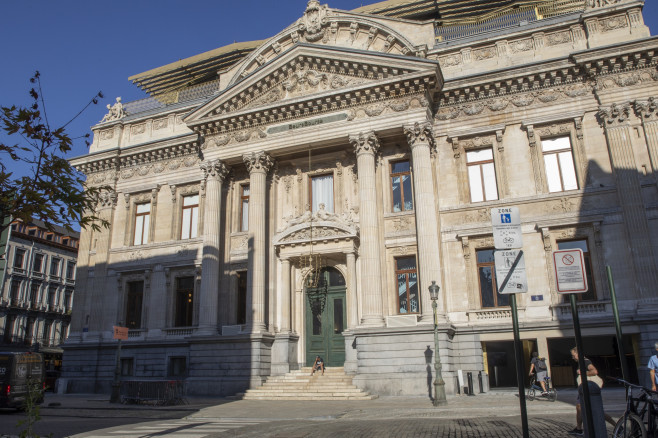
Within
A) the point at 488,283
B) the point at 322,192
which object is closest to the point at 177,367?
the point at 322,192

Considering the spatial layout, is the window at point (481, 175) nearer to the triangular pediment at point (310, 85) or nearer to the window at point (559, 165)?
the window at point (559, 165)

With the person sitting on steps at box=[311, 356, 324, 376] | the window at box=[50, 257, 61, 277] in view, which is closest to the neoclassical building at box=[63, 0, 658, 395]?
the person sitting on steps at box=[311, 356, 324, 376]

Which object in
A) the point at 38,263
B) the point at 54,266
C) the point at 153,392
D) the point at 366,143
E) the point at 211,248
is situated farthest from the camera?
the point at 54,266

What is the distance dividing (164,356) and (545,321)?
64.9 feet

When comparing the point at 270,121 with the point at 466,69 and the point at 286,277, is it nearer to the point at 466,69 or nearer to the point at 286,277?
the point at 286,277

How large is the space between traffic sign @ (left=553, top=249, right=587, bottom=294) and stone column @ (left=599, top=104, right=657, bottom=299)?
56.9 feet

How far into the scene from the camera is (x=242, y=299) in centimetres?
2925

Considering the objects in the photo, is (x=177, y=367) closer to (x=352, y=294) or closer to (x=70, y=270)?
(x=352, y=294)

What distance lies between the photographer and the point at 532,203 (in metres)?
24.6

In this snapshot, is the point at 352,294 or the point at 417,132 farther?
the point at 352,294

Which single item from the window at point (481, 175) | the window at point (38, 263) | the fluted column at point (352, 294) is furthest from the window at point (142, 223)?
the window at point (38, 263)

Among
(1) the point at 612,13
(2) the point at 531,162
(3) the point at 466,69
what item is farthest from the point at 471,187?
(1) the point at 612,13

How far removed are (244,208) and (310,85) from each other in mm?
7892

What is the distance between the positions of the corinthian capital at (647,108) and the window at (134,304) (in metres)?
27.9
